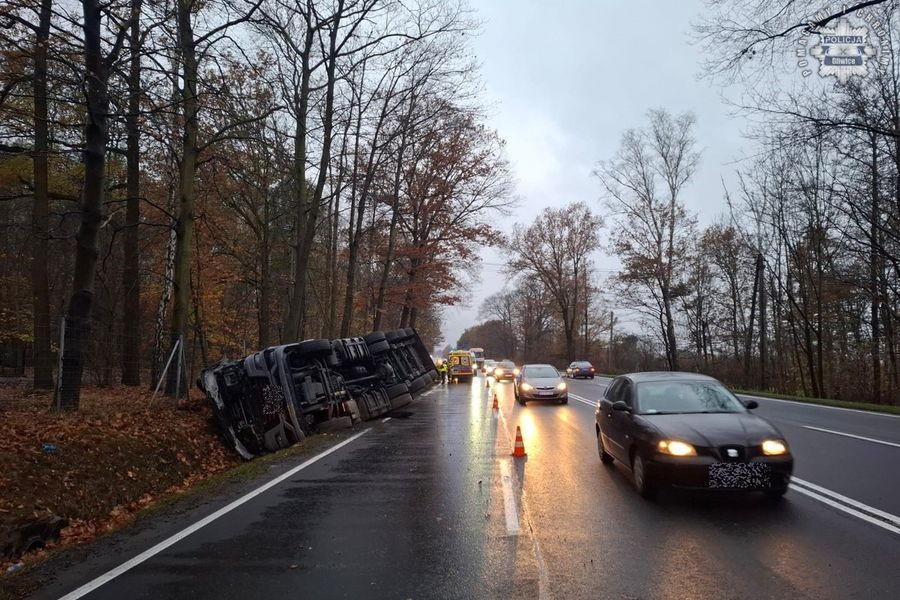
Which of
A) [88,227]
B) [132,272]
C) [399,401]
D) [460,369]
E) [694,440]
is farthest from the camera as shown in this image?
[460,369]

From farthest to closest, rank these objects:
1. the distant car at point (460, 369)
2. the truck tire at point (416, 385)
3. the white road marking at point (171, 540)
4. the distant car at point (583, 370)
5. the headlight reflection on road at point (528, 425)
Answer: the distant car at point (583, 370) < the distant car at point (460, 369) < the truck tire at point (416, 385) < the headlight reflection on road at point (528, 425) < the white road marking at point (171, 540)

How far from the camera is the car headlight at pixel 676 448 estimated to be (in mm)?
6035

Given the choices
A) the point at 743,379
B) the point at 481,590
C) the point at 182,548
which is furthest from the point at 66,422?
the point at 743,379

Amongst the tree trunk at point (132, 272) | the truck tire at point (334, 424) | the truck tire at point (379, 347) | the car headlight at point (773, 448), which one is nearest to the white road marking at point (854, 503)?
the car headlight at point (773, 448)

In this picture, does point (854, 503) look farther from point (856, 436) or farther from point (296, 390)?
point (296, 390)

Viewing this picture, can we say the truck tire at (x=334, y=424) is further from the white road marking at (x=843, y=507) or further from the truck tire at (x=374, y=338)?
the white road marking at (x=843, y=507)

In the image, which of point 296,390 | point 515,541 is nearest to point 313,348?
point 296,390

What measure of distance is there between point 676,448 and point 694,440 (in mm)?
206

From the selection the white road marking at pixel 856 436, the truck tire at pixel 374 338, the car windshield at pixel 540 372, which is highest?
the truck tire at pixel 374 338

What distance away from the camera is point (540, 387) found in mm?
19562

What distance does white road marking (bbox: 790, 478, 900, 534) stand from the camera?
531 centimetres

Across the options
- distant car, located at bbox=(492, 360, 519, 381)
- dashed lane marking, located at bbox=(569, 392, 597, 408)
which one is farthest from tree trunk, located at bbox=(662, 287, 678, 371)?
dashed lane marking, located at bbox=(569, 392, 597, 408)

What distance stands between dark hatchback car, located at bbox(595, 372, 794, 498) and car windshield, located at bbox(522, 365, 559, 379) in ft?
41.3

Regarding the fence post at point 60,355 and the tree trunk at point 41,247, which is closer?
the fence post at point 60,355
